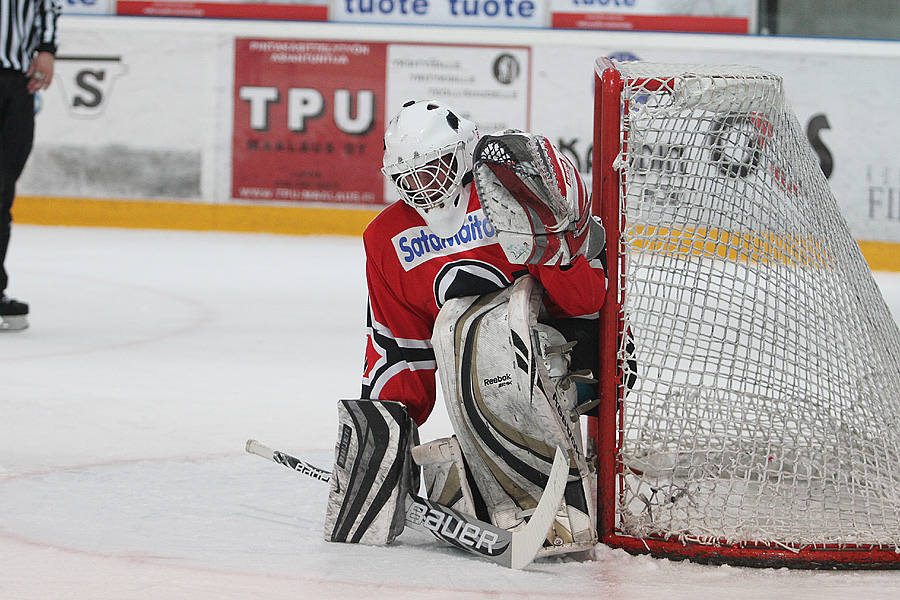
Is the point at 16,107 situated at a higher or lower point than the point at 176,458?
higher

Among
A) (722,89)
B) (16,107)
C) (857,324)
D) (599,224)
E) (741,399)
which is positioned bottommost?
(741,399)

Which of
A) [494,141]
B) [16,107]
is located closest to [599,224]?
[494,141]

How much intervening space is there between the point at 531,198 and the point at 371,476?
49cm

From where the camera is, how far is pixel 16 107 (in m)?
3.71

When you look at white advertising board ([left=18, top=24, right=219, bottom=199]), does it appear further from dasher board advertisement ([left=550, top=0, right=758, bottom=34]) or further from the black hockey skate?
the black hockey skate

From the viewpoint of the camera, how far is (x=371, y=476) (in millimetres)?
1773

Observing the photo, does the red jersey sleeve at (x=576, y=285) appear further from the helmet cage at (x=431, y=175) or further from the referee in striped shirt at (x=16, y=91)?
the referee in striped shirt at (x=16, y=91)

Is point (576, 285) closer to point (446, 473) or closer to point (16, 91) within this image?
point (446, 473)

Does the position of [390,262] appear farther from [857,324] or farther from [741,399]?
[857,324]

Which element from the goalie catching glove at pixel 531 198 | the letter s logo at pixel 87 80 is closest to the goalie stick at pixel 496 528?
the goalie catching glove at pixel 531 198

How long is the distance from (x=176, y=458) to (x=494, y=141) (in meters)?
1.01

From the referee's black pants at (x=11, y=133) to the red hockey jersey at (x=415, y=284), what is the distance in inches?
86.7

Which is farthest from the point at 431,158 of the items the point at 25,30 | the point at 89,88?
the point at 89,88

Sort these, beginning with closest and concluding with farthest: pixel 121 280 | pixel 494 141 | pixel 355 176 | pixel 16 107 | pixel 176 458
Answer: pixel 494 141 < pixel 176 458 < pixel 16 107 < pixel 121 280 < pixel 355 176
